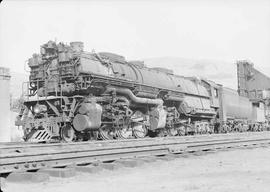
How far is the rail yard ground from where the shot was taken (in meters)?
6.39

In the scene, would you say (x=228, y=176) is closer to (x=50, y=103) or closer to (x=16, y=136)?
(x=50, y=103)

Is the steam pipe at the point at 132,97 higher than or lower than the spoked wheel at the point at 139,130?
higher

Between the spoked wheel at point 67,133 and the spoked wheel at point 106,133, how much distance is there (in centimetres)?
126

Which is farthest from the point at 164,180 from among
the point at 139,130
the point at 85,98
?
the point at 139,130

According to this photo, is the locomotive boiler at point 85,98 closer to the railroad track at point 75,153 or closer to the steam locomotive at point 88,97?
the steam locomotive at point 88,97

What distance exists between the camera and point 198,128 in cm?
2523

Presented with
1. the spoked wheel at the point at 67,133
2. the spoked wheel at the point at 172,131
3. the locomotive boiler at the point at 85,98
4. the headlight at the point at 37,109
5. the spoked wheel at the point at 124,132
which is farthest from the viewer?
the spoked wheel at the point at 172,131

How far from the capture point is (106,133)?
17.3 metres

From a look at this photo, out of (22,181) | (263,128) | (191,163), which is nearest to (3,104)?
(191,163)

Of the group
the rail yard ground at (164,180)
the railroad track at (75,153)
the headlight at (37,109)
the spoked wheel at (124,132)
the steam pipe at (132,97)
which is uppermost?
the steam pipe at (132,97)

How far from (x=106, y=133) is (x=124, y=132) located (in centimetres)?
121

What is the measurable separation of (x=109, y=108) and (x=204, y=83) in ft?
45.9

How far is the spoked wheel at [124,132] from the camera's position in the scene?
59.1 ft

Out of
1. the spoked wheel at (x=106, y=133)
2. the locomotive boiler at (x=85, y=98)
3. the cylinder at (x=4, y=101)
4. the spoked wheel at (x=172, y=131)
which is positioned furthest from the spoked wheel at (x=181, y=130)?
the cylinder at (x=4, y=101)
